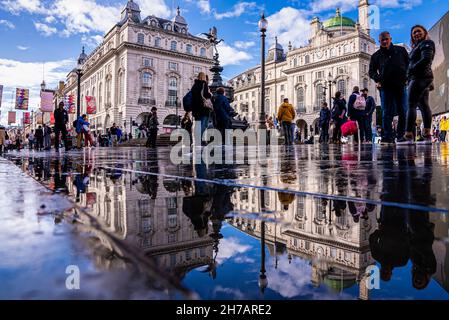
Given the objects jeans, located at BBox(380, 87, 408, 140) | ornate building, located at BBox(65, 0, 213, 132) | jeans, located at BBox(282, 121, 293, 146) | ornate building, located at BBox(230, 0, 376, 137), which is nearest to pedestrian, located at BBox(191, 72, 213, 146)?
jeans, located at BBox(380, 87, 408, 140)

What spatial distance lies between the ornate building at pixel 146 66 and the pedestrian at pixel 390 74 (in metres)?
41.0

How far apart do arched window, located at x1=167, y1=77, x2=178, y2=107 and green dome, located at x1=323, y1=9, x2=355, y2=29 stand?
100 feet

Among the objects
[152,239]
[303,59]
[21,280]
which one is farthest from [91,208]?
[303,59]

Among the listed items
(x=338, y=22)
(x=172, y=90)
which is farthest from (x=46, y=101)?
(x=338, y=22)

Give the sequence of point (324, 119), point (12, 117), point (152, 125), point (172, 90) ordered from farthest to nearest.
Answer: point (12, 117)
point (172, 90)
point (152, 125)
point (324, 119)

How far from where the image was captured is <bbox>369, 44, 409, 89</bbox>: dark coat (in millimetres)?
6129

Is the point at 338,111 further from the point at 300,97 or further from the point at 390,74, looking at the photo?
the point at 300,97

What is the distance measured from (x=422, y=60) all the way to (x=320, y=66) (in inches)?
1975

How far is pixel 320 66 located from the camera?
173 ft

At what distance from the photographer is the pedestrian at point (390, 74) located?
614cm

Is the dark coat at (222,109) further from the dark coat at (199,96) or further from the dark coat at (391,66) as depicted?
the dark coat at (391,66)

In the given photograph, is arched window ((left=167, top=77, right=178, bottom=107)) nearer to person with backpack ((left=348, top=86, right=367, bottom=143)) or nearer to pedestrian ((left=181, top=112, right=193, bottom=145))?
pedestrian ((left=181, top=112, right=193, bottom=145))

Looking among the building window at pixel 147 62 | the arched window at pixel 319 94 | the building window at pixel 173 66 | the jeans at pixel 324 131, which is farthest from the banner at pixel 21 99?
the arched window at pixel 319 94
